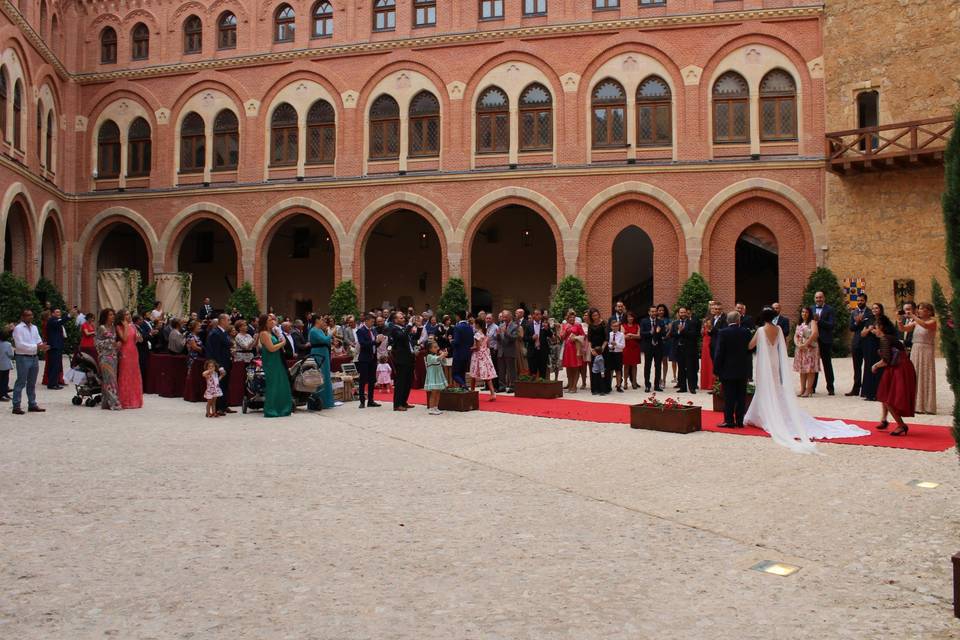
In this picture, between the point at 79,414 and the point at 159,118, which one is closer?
the point at 79,414

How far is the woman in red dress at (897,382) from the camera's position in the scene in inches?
416

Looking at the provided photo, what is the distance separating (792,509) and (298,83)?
86.3 feet

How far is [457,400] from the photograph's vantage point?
45.9ft

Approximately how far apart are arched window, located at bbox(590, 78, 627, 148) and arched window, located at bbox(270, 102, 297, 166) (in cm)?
1112

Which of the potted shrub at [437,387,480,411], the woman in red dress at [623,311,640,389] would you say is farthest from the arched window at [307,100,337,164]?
the potted shrub at [437,387,480,411]

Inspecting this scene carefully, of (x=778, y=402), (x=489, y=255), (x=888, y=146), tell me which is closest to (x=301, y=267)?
(x=489, y=255)

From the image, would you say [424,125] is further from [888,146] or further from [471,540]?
[471,540]

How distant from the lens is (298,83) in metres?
29.0

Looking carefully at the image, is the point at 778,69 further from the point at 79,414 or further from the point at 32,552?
the point at 32,552

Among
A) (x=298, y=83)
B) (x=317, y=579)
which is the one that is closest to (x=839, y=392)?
(x=317, y=579)

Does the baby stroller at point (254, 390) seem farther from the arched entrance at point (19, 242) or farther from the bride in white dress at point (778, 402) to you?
the arched entrance at point (19, 242)

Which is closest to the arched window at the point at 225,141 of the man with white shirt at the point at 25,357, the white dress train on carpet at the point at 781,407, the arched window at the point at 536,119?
the arched window at the point at 536,119

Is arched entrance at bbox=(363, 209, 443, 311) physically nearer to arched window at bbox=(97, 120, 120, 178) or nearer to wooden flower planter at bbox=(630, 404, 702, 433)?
arched window at bbox=(97, 120, 120, 178)

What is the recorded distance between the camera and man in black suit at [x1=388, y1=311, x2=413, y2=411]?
44.8 feet
